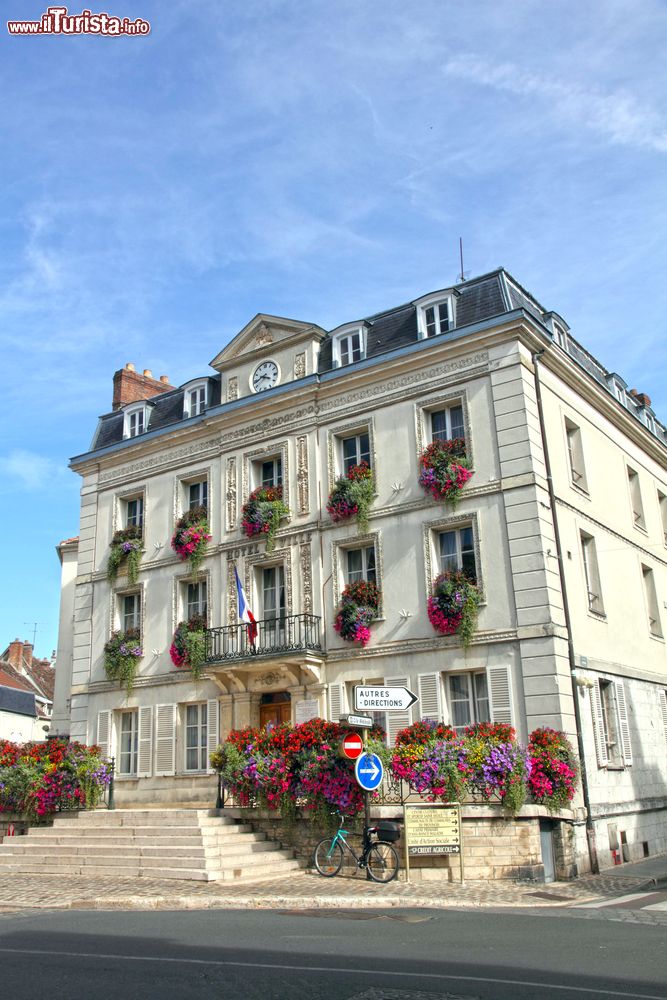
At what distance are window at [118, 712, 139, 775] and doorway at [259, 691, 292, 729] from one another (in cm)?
367

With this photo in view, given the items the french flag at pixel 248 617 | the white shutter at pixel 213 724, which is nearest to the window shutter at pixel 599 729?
the french flag at pixel 248 617

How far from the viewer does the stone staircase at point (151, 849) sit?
1496cm

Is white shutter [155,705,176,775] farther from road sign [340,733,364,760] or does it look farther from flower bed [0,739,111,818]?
road sign [340,733,364,760]

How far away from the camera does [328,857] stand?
14852mm

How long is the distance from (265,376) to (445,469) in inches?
231

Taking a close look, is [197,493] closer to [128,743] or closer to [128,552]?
[128,552]

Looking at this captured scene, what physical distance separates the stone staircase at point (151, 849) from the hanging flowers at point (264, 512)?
624 cm

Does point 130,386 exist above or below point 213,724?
above

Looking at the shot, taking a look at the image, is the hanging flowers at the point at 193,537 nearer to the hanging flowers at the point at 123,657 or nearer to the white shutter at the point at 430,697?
the hanging flowers at the point at 123,657

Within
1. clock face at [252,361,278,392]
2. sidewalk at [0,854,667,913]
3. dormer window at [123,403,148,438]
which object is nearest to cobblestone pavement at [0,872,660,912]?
sidewalk at [0,854,667,913]

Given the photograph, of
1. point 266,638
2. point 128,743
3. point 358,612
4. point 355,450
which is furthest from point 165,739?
point 355,450

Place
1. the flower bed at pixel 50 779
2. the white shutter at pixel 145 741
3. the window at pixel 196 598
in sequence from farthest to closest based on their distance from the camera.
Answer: the window at pixel 196 598, the white shutter at pixel 145 741, the flower bed at pixel 50 779

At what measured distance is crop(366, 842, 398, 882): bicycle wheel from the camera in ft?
46.1

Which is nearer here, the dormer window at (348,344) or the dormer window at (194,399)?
the dormer window at (348,344)
